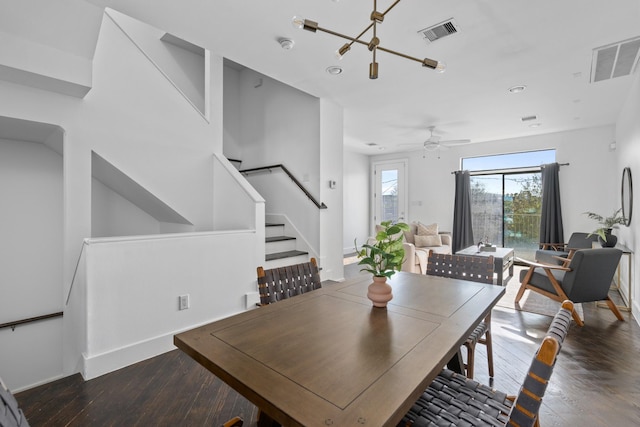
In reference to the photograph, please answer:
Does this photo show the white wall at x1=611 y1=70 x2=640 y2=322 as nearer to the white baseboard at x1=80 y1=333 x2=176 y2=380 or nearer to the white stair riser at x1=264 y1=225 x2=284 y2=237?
the white stair riser at x1=264 y1=225 x2=284 y2=237

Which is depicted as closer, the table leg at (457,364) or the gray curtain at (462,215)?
the table leg at (457,364)

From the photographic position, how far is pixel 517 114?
4.98 meters

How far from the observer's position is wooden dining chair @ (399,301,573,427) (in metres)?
0.79

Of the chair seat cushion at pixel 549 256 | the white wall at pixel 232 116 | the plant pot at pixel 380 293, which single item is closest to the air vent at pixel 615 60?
the chair seat cushion at pixel 549 256

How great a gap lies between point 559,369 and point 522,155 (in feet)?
18.3

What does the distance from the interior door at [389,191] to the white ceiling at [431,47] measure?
11.3 ft

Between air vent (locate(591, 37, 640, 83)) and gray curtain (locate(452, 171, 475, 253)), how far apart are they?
3.66m

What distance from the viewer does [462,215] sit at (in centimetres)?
721

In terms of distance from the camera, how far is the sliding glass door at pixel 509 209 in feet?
21.5

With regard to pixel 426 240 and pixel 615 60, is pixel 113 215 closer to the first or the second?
pixel 426 240

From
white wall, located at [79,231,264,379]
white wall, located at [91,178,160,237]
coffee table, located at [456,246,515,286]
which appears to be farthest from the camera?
coffee table, located at [456,246,515,286]

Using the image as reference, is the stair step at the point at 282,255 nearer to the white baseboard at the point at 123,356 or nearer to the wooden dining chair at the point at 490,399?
the white baseboard at the point at 123,356

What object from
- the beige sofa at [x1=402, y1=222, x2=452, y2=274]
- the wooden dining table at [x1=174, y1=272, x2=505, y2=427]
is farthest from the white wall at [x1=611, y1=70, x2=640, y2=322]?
the wooden dining table at [x1=174, y1=272, x2=505, y2=427]

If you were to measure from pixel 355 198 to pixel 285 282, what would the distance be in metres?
6.77
